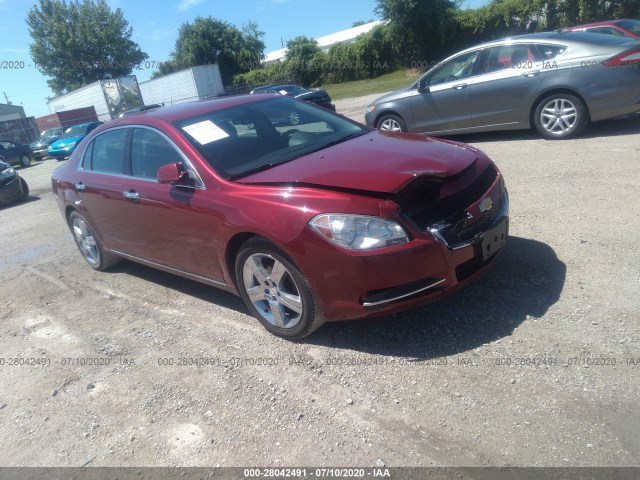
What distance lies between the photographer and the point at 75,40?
55.7 meters

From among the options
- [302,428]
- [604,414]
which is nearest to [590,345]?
[604,414]

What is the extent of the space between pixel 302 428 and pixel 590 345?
1.79 meters

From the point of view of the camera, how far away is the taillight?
23.5 feet

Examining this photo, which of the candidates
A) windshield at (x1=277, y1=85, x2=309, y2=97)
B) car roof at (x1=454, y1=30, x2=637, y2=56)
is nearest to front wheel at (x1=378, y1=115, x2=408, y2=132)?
car roof at (x1=454, y1=30, x2=637, y2=56)

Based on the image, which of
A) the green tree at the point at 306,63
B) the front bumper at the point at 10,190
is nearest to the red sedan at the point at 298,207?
the front bumper at the point at 10,190

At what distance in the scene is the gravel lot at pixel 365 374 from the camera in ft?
8.89

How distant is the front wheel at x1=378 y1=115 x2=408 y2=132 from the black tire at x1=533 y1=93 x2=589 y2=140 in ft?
7.66

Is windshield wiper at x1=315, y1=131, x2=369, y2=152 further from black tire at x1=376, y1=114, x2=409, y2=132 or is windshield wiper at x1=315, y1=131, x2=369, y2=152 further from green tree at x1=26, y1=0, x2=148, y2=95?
green tree at x1=26, y1=0, x2=148, y2=95

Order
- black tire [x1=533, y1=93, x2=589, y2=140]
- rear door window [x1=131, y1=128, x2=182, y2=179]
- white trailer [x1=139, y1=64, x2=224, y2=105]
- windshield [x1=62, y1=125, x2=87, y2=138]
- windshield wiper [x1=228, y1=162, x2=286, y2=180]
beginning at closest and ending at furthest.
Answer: windshield wiper [x1=228, y1=162, x2=286, y2=180] → rear door window [x1=131, y1=128, x2=182, y2=179] → black tire [x1=533, y1=93, x2=589, y2=140] → windshield [x1=62, y1=125, x2=87, y2=138] → white trailer [x1=139, y1=64, x2=224, y2=105]

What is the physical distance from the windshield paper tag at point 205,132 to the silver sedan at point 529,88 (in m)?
5.54

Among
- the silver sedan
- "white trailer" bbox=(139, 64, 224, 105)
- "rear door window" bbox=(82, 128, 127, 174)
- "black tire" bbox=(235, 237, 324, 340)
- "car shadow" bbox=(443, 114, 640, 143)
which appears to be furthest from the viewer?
"white trailer" bbox=(139, 64, 224, 105)

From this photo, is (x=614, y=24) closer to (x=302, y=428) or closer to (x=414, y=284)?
(x=414, y=284)

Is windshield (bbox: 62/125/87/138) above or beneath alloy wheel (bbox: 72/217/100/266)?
above

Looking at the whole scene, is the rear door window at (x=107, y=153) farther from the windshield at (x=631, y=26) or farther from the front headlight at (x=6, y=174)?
the windshield at (x=631, y=26)
